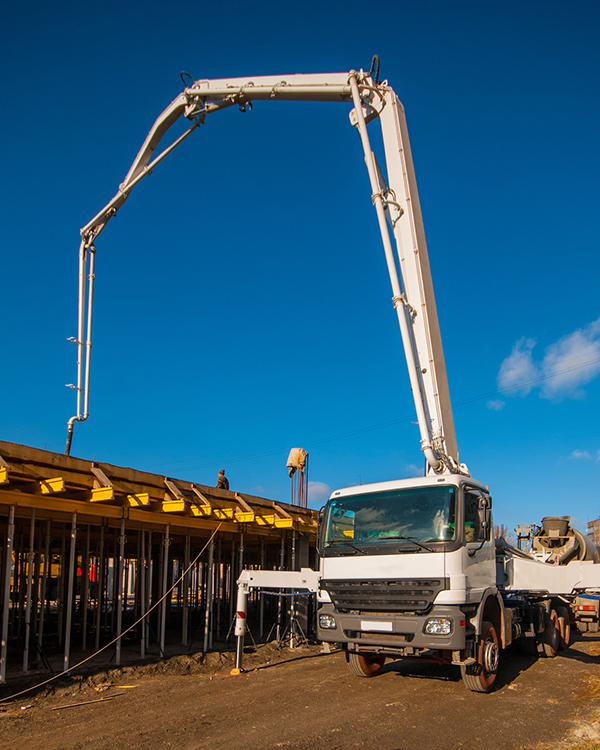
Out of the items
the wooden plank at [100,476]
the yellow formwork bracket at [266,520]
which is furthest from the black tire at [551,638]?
the wooden plank at [100,476]

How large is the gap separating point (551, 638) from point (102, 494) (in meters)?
8.97

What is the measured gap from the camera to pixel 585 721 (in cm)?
698

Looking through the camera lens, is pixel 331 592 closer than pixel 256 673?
Yes

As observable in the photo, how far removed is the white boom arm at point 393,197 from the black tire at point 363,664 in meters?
3.21

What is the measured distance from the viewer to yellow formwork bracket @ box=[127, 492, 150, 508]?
1043 centimetres

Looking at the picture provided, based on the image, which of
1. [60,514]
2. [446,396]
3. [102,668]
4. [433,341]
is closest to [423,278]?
[433,341]

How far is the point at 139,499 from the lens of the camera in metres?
10.5

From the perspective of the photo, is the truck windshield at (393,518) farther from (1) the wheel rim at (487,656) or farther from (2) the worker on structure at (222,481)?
(2) the worker on structure at (222,481)

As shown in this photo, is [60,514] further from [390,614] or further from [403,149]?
[403,149]

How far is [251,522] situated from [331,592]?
4.91m

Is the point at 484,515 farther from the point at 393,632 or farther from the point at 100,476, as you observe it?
the point at 100,476

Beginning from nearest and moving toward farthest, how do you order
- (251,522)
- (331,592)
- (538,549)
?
1. (331,592)
2. (251,522)
3. (538,549)

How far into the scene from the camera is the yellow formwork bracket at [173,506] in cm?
1088

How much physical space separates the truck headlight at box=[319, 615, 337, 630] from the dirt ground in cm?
94
